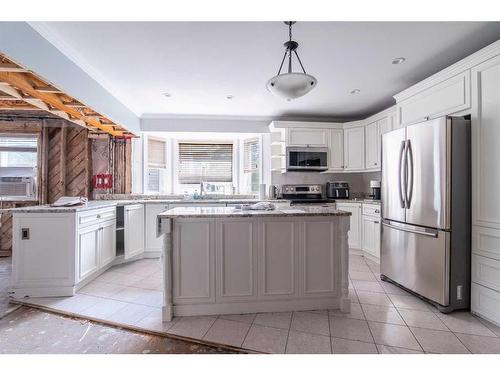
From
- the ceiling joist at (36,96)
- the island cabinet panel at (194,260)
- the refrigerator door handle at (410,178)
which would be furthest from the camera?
the refrigerator door handle at (410,178)

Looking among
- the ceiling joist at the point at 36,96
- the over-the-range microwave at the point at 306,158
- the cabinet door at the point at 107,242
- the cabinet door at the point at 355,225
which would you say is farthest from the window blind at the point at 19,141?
the cabinet door at the point at 355,225

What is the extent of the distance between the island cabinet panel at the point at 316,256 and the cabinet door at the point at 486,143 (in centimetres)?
126

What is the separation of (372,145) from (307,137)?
1.08 metres

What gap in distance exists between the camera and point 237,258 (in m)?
2.21

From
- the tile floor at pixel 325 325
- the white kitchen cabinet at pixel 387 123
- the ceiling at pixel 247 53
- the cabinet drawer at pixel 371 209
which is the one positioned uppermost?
the ceiling at pixel 247 53

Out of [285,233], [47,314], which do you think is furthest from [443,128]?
[47,314]

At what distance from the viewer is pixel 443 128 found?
7.34ft

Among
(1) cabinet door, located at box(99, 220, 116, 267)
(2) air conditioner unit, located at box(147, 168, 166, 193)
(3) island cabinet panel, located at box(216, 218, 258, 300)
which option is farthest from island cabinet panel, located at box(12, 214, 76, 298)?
(2) air conditioner unit, located at box(147, 168, 166, 193)

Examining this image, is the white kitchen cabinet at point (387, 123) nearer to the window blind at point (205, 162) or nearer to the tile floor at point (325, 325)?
the tile floor at point (325, 325)

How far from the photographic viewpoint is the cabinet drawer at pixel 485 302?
2.05m

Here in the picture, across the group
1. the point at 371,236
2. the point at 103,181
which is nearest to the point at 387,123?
the point at 371,236

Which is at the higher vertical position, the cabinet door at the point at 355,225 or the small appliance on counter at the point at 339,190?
the small appliance on counter at the point at 339,190

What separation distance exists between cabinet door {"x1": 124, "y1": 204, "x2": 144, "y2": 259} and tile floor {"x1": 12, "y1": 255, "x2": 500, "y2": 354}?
973 millimetres

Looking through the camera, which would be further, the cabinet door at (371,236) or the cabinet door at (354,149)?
the cabinet door at (354,149)
